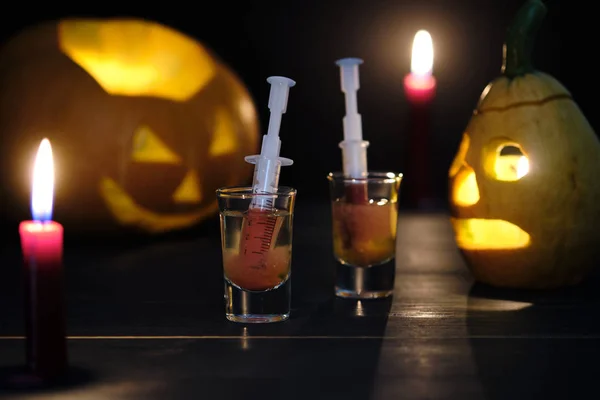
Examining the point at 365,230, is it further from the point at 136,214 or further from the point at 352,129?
the point at 136,214

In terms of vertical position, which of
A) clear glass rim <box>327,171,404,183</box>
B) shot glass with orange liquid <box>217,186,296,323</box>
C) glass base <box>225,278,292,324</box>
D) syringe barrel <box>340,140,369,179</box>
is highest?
syringe barrel <box>340,140,369,179</box>

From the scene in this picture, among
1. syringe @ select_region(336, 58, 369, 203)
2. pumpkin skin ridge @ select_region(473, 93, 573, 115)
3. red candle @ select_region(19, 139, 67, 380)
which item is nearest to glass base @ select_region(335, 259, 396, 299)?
syringe @ select_region(336, 58, 369, 203)

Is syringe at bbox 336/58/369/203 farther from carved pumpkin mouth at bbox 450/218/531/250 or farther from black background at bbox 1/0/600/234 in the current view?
black background at bbox 1/0/600/234

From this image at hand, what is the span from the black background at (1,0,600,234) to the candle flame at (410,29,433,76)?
0.41m

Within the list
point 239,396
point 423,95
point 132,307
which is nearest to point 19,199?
point 132,307

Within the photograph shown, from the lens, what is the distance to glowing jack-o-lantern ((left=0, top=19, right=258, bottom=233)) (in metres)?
1.45

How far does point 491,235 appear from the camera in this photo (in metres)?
1.07

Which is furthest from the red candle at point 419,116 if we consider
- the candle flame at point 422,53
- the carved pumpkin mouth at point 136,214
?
the carved pumpkin mouth at point 136,214

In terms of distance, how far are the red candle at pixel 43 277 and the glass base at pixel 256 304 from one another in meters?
0.24

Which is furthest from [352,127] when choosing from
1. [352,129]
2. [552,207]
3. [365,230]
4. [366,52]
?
[366,52]

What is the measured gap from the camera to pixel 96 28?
154cm

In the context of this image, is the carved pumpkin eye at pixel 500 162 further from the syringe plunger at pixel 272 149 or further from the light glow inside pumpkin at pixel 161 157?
the light glow inside pumpkin at pixel 161 157

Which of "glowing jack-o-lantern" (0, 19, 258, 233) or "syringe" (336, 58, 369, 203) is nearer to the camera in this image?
"syringe" (336, 58, 369, 203)

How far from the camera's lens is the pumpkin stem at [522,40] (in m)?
1.10
